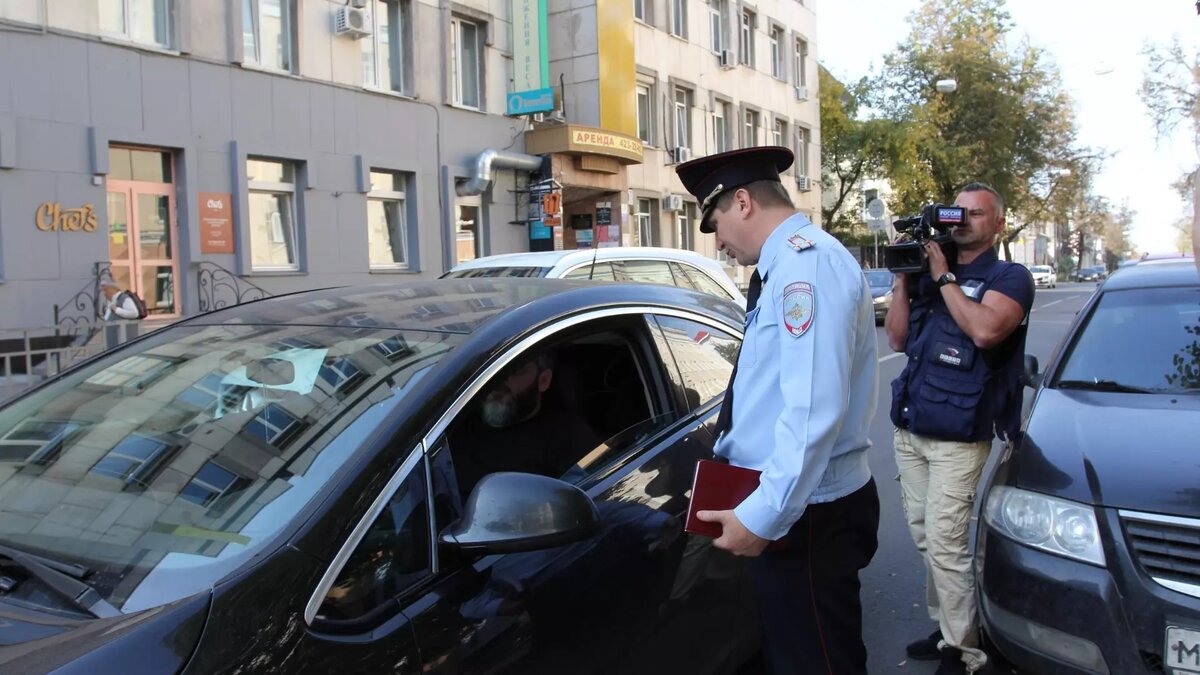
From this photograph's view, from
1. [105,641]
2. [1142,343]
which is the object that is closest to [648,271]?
[1142,343]

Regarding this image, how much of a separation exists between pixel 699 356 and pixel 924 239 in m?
1.17

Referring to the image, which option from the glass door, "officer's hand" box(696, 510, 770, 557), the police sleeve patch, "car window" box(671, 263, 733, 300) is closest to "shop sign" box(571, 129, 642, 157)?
the glass door

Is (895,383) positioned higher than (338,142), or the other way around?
(338,142)

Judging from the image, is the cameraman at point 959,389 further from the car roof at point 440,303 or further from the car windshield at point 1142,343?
the car roof at point 440,303

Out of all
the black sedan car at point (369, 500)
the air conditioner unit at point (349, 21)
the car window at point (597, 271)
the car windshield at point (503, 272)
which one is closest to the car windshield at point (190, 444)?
the black sedan car at point (369, 500)

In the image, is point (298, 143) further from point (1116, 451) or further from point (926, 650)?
A: point (1116, 451)

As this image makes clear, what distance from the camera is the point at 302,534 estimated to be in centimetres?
173

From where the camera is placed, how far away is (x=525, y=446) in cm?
268

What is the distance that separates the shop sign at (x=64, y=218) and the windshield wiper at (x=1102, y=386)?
11712 millimetres

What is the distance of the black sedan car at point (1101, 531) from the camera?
8.77 ft

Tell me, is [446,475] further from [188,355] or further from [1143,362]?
[1143,362]

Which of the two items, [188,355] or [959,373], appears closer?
[188,355]

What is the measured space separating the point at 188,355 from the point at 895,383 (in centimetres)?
269

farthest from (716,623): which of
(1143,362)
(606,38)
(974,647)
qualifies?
(606,38)
